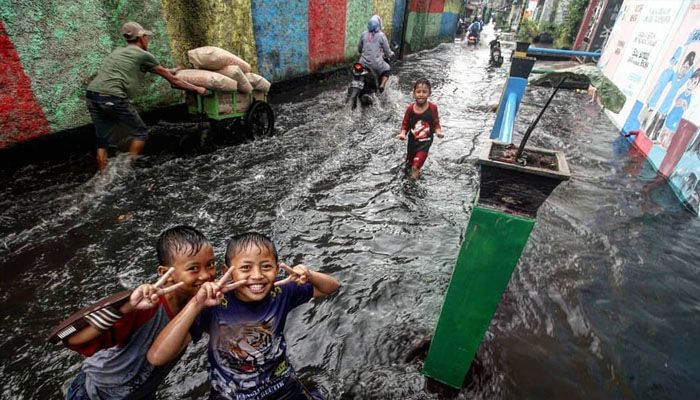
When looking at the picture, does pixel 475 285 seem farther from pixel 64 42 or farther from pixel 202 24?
pixel 202 24

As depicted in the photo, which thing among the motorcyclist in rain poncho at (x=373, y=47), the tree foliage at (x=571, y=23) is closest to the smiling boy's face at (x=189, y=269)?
the motorcyclist in rain poncho at (x=373, y=47)

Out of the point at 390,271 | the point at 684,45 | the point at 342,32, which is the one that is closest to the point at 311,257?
the point at 390,271

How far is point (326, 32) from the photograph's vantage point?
10281mm

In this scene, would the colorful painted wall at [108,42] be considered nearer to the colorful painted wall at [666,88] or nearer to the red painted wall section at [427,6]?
the colorful painted wall at [666,88]

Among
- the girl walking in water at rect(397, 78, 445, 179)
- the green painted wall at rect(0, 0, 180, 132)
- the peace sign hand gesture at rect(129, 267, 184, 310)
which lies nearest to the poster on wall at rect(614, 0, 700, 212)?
the girl walking in water at rect(397, 78, 445, 179)

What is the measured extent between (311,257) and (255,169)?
7.10ft

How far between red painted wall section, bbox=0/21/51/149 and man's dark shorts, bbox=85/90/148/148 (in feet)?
2.29

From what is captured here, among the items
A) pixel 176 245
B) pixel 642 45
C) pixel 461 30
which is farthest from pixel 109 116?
pixel 461 30

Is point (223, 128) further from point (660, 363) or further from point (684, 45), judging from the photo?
point (684, 45)

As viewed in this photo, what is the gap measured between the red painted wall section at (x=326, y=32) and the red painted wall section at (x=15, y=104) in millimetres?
6822

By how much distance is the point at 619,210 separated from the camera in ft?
15.0

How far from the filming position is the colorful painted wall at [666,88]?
4988 millimetres

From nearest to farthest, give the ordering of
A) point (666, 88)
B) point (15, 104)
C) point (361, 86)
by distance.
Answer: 1. point (15, 104)
2. point (666, 88)
3. point (361, 86)

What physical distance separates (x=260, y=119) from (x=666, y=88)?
23.8 ft
